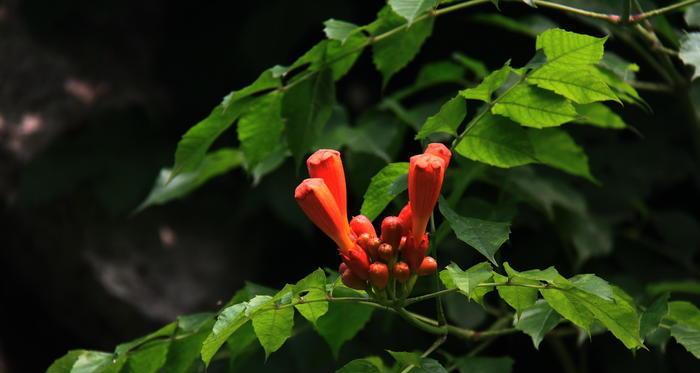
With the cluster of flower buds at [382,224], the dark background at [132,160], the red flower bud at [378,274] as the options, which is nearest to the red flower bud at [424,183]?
the cluster of flower buds at [382,224]

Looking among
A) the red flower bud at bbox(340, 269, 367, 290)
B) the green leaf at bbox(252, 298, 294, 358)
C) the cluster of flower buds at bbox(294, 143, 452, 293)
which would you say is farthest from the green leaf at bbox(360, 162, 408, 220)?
the green leaf at bbox(252, 298, 294, 358)

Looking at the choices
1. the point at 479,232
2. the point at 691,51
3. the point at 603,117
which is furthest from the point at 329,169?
the point at 603,117

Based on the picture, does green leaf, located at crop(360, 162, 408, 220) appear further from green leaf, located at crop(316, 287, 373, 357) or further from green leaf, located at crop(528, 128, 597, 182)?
green leaf, located at crop(528, 128, 597, 182)

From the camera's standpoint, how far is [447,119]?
1.88m

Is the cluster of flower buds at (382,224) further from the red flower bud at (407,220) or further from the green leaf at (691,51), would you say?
the green leaf at (691,51)

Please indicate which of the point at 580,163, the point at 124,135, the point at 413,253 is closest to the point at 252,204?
the point at 124,135

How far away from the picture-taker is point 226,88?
13.5ft

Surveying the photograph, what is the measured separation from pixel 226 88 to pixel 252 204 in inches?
25.1

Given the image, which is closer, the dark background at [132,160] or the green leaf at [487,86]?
the green leaf at [487,86]

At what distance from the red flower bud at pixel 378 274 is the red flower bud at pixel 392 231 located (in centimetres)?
5

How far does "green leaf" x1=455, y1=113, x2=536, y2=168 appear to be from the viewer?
1.88m

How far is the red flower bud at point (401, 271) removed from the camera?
1735 millimetres

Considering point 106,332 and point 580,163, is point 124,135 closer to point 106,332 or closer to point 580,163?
point 106,332

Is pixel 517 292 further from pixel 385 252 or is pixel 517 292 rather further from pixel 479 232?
pixel 385 252
